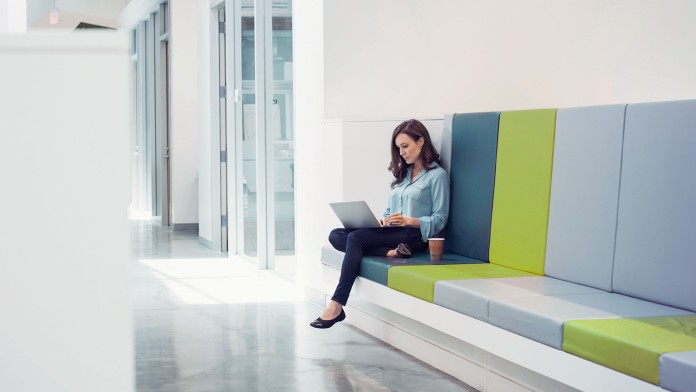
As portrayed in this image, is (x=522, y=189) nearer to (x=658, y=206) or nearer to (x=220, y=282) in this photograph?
(x=658, y=206)

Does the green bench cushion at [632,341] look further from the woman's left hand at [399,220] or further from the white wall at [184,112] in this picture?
the white wall at [184,112]

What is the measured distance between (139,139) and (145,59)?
1592mm

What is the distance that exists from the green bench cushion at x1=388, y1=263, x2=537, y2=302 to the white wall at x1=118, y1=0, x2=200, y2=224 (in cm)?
834

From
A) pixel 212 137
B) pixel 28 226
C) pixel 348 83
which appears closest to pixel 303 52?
pixel 348 83

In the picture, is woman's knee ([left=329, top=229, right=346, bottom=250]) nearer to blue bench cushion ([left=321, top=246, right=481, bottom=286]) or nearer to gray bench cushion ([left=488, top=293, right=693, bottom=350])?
blue bench cushion ([left=321, top=246, right=481, bottom=286])

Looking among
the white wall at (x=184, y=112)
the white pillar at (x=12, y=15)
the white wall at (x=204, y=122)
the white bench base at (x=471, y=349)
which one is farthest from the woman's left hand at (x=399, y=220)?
the white wall at (x=184, y=112)

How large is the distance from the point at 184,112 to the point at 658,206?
998cm

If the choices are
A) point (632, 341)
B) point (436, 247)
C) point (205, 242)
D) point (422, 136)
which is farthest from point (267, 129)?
point (632, 341)

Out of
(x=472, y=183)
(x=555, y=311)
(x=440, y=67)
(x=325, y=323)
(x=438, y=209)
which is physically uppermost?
(x=440, y=67)

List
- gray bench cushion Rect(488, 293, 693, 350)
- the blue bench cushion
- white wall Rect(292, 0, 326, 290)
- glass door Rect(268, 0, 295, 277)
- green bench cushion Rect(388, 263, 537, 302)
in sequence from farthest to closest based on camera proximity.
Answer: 1. glass door Rect(268, 0, 295, 277)
2. white wall Rect(292, 0, 326, 290)
3. the blue bench cushion
4. green bench cushion Rect(388, 263, 537, 302)
5. gray bench cushion Rect(488, 293, 693, 350)

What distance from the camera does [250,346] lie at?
5.20 metres

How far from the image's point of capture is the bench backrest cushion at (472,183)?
15.6ft

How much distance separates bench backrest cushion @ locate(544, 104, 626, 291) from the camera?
374 centimetres

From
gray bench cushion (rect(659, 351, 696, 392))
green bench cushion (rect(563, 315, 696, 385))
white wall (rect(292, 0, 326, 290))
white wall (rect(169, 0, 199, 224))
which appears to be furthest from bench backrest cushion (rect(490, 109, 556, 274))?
white wall (rect(169, 0, 199, 224))
